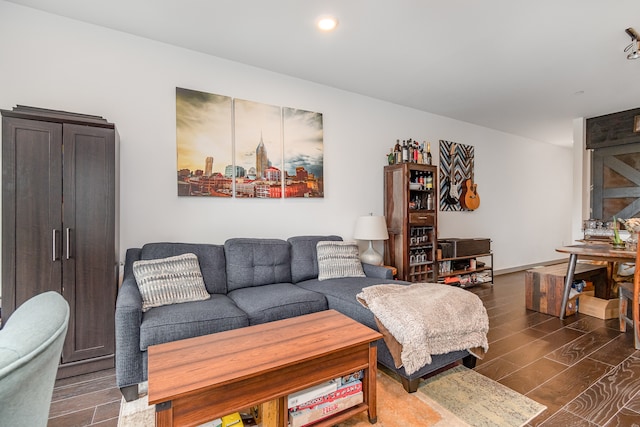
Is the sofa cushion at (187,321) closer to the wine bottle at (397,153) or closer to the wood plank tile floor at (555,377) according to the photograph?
the wood plank tile floor at (555,377)

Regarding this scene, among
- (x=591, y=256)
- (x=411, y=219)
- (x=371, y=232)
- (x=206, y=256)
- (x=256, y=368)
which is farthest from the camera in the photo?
(x=411, y=219)

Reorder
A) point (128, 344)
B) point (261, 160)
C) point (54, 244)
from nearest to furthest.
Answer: point (128, 344), point (54, 244), point (261, 160)

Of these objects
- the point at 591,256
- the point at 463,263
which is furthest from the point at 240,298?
the point at 463,263

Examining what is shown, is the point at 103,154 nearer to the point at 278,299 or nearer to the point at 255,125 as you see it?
the point at 255,125

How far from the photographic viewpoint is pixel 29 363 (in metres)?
0.60

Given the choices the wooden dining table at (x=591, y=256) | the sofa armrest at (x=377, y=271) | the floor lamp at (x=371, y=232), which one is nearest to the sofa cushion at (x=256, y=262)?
the sofa armrest at (x=377, y=271)

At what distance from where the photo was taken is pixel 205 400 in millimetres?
1258

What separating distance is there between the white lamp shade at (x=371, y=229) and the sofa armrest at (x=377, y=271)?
40 cm

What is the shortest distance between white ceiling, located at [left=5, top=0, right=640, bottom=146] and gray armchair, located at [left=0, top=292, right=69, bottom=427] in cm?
243

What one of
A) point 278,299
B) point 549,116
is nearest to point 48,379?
point 278,299

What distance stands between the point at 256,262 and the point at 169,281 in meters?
0.81

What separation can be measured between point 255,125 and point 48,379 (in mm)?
2916

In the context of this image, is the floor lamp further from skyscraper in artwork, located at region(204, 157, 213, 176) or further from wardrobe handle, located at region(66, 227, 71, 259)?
wardrobe handle, located at region(66, 227, 71, 259)

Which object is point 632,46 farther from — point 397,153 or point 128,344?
point 128,344
